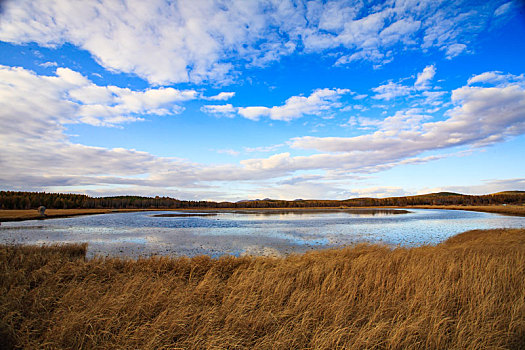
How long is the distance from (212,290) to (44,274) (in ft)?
21.9

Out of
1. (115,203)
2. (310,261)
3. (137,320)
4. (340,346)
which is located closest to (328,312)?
(340,346)

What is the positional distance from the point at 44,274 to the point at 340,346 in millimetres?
10325

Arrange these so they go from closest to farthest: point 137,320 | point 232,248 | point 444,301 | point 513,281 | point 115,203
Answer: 1. point 137,320
2. point 444,301
3. point 513,281
4. point 232,248
5. point 115,203

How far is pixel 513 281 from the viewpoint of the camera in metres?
8.09

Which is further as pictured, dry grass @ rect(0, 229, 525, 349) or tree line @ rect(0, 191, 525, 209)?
tree line @ rect(0, 191, 525, 209)

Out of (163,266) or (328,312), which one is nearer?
(328,312)

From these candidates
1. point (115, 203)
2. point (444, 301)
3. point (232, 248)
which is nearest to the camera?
point (444, 301)

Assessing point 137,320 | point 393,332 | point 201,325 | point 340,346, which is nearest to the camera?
point 340,346

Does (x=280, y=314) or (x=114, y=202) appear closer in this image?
(x=280, y=314)

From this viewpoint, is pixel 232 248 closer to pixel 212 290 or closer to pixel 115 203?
pixel 212 290

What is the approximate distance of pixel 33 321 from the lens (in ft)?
18.0

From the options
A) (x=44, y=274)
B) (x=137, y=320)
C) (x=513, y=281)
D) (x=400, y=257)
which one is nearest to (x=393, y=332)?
(x=137, y=320)

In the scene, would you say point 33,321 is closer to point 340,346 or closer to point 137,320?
point 137,320

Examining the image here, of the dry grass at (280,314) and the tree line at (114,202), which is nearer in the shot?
the dry grass at (280,314)
